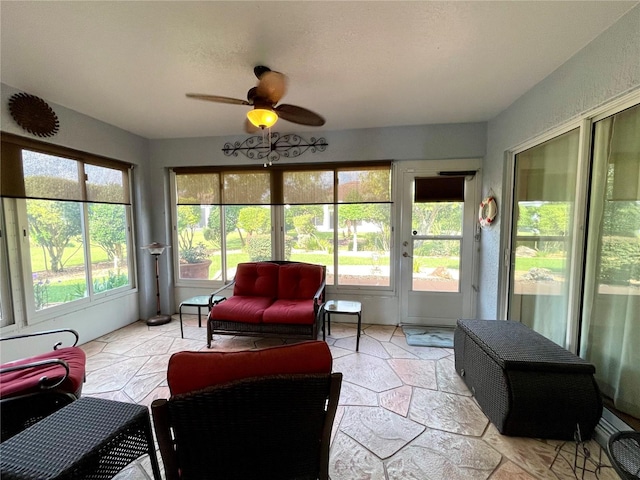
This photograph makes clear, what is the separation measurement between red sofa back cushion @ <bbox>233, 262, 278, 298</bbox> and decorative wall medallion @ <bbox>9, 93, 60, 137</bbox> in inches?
92.3

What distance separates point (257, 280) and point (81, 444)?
2.40 metres

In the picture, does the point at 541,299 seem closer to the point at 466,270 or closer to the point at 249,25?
the point at 466,270

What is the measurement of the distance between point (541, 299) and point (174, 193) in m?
4.58

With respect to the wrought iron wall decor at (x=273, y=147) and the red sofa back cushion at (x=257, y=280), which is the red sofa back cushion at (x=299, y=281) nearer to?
the red sofa back cushion at (x=257, y=280)

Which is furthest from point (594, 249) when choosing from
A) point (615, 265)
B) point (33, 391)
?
point (33, 391)

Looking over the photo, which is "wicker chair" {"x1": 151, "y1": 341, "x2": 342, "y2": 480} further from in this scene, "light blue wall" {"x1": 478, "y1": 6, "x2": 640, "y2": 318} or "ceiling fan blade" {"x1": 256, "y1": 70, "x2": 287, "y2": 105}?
"light blue wall" {"x1": 478, "y1": 6, "x2": 640, "y2": 318}

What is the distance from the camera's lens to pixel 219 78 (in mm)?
2285

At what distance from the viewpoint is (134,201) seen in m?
3.83

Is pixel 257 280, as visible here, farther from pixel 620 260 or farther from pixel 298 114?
pixel 620 260

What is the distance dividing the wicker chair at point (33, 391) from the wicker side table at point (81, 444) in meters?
0.46

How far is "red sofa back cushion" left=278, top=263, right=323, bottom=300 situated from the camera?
337cm

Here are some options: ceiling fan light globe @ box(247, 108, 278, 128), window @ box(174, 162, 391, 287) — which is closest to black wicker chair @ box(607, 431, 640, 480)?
window @ box(174, 162, 391, 287)

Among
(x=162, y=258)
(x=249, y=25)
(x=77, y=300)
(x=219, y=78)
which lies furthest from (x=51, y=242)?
(x=249, y=25)

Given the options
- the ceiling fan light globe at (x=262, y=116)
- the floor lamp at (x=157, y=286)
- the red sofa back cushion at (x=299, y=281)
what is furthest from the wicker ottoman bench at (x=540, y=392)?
the floor lamp at (x=157, y=286)
